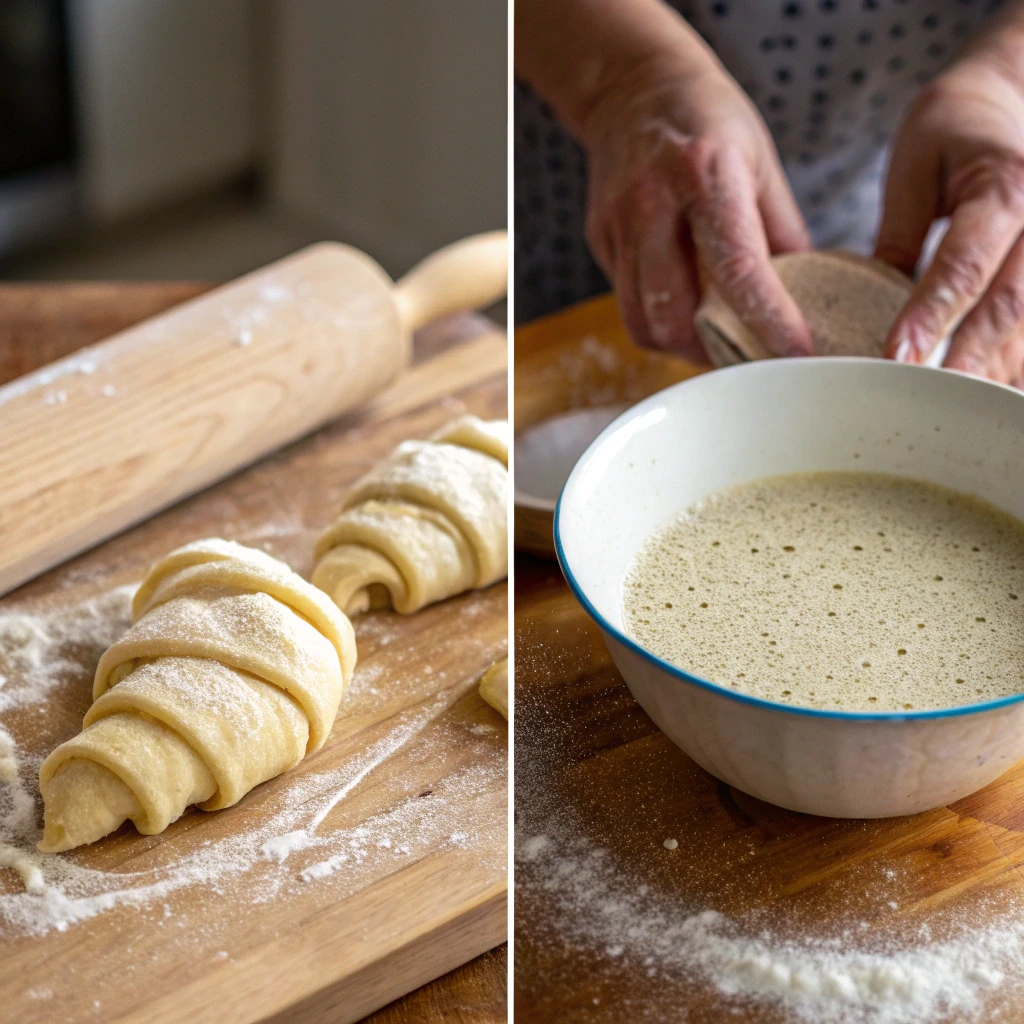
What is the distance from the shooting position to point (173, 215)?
3627mm

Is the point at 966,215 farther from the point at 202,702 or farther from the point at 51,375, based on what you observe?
the point at 51,375

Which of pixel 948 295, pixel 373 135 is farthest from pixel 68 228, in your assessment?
pixel 948 295

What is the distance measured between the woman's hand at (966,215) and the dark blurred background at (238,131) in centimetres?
165

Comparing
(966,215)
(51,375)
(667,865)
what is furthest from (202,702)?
(966,215)

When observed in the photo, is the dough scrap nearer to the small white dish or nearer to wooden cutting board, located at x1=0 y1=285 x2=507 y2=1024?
wooden cutting board, located at x1=0 y1=285 x2=507 y2=1024

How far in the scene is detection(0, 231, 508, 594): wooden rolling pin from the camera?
1095mm

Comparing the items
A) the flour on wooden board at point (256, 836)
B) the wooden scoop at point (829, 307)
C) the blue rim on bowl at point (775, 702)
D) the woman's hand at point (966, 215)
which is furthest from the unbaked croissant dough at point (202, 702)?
the woman's hand at point (966, 215)

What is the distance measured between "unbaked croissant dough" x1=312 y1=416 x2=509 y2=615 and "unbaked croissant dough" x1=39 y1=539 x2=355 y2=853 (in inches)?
3.9

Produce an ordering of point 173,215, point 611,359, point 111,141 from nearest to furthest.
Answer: point 611,359
point 111,141
point 173,215

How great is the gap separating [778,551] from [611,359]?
0.54 metres

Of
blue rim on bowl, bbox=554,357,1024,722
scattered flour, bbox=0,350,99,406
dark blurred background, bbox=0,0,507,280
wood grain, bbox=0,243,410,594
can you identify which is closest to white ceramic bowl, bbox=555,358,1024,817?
blue rim on bowl, bbox=554,357,1024,722

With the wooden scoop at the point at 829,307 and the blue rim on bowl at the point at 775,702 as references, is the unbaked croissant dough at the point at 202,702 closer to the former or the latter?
the blue rim on bowl at the point at 775,702

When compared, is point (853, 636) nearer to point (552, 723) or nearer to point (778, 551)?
point (778, 551)

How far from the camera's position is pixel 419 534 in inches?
40.8
